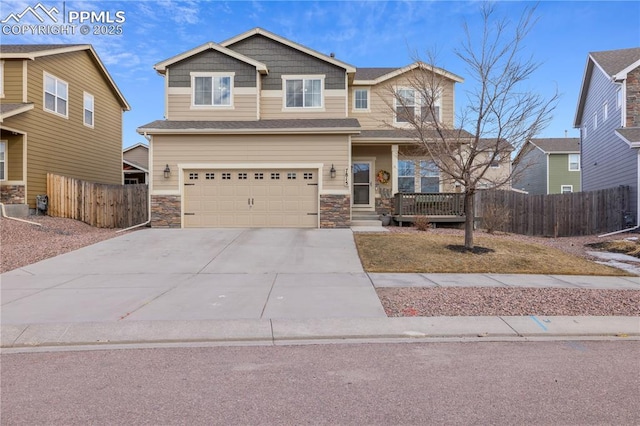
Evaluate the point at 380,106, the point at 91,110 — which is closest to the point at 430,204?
the point at 380,106

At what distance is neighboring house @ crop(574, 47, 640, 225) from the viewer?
17219 mm

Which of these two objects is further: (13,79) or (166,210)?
(13,79)

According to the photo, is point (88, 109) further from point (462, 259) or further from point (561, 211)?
point (561, 211)

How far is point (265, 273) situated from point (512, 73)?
26.1 ft

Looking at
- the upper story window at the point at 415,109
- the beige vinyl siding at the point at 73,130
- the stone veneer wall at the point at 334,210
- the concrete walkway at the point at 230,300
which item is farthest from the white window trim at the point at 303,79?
the beige vinyl siding at the point at 73,130

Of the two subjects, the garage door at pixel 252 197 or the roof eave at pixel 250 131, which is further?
the garage door at pixel 252 197

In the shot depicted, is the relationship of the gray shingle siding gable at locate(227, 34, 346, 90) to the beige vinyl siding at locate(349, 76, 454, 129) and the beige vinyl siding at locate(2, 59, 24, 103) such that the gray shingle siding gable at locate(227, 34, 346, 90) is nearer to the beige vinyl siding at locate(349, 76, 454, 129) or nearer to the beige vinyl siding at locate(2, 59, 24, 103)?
the beige vinyl siding at locate(349, 76, 454, 129)

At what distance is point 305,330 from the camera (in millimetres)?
5492

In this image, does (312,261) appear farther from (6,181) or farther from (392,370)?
(6,181)

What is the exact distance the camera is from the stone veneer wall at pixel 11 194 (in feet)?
55.1

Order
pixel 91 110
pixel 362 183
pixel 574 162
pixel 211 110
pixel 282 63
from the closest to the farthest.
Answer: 1. pixel 211 110
2. pixel 282 63
3. pixel 362 183
4. pixel 91 110
5. pixel 574 162

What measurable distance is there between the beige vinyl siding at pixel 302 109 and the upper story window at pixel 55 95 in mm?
9589

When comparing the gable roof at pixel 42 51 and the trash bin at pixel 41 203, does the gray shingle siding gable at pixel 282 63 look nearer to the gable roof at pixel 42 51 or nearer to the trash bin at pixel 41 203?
the gable roof at pixel 42 51

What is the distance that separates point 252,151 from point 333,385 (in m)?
12.9
